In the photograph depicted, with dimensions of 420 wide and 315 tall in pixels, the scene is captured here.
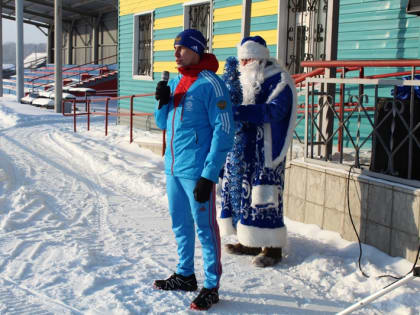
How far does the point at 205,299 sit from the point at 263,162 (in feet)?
3.81

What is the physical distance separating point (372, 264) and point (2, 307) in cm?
254

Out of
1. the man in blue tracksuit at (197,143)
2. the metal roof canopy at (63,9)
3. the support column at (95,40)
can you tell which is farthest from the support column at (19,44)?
the man in blue tracksuit at (197,143)

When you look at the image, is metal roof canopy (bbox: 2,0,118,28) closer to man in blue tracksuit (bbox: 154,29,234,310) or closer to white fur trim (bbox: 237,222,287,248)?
white fur trim (bbox: 237,222,287,248)

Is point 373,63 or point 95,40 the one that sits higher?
point 95,40

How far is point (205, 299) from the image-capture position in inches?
120

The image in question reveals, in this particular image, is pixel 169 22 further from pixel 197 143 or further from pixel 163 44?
pixel 197 143

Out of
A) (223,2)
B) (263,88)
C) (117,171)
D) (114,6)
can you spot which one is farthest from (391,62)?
(114,6)

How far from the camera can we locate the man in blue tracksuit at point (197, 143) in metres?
2.99

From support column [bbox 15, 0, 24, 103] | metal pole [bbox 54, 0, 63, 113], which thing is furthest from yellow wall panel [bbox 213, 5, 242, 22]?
support column [bbox 15, 0, 24, 103]

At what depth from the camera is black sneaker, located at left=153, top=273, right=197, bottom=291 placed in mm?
3344

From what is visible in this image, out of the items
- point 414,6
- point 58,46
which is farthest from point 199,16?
point 58,46

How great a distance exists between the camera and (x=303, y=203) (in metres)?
4.69

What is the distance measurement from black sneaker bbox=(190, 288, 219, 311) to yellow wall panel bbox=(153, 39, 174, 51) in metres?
8.84

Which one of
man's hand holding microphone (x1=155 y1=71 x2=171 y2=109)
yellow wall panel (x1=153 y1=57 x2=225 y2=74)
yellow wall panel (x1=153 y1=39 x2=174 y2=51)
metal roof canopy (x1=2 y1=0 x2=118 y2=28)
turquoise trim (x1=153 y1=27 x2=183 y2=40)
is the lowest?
man's hand holding microphone (x1=155 y1=71 x2=171 y2=109)
